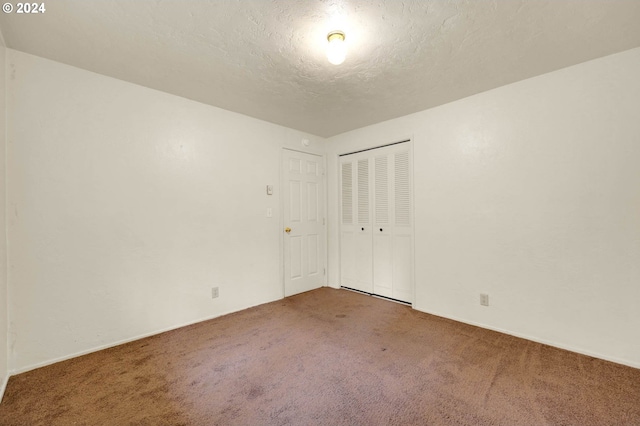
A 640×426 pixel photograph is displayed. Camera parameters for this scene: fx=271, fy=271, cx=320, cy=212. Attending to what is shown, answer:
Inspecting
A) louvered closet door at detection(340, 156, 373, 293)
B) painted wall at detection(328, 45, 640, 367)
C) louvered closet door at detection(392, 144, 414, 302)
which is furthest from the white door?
painted wall at detection(328, 45, 640, 367)

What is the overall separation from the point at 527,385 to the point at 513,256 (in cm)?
117

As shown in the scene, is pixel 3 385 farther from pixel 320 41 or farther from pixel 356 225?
pixel 356 225

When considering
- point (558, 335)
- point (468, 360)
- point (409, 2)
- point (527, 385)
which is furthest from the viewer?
point (558, 335)

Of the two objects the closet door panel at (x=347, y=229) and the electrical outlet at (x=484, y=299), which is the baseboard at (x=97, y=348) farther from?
the electrical outlet at (x=484, y=299)

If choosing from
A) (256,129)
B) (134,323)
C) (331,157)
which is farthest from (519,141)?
(134,323)

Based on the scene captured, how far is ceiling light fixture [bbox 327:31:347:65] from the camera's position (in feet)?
6.04

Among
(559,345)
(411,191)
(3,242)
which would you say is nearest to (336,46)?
(411,191)

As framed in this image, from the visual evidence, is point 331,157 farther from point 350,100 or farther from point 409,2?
point 409,2

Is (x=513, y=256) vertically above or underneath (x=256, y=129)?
underneath

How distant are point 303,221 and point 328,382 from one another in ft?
8.00

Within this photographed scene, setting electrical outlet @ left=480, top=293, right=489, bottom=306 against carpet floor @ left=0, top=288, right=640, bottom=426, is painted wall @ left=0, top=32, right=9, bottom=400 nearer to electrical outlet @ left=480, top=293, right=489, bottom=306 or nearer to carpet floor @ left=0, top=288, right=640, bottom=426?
carpet floor @ left=0, top=288, right=640, bottom=426

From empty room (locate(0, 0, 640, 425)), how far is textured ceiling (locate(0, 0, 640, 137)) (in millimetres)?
18

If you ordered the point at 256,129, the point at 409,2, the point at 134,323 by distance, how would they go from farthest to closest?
the point at 256,129, the point at 134,323, the point at 409,2

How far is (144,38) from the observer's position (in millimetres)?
1923
